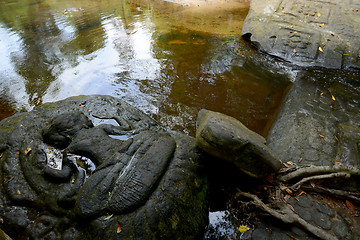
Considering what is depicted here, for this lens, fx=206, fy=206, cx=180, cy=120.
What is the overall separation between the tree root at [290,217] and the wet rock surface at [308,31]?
14.1 feet

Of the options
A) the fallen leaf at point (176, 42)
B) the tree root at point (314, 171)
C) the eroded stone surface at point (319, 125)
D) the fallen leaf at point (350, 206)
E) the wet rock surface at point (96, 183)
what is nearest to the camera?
the wet rock surface at point (96, 183)

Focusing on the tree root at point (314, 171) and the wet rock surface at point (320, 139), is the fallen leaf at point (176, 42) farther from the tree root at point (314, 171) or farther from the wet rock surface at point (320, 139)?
the tree root at point (314, 171)

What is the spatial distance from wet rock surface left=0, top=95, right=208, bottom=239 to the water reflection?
53.0 inches

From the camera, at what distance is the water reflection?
4.11m

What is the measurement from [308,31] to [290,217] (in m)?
5.47

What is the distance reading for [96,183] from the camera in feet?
6.68

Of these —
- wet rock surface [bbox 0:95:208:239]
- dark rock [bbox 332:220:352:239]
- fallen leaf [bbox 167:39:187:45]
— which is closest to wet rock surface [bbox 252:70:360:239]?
dark rock [bbox 332:220:352:239]

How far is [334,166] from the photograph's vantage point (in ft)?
8.19

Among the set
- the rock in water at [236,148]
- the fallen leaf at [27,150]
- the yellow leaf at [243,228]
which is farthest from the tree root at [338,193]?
the fallen leaf at [27,150]

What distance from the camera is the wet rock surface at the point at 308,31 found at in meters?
5.16

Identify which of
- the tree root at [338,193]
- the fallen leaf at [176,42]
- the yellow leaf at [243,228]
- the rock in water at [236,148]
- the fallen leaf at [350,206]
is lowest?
the yellow leaf at [243,228]

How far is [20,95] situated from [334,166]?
5674 mm

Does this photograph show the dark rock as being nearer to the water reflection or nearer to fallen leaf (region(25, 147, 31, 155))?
the water reflection

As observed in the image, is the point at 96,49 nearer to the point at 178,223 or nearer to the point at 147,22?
the point at 147,22
